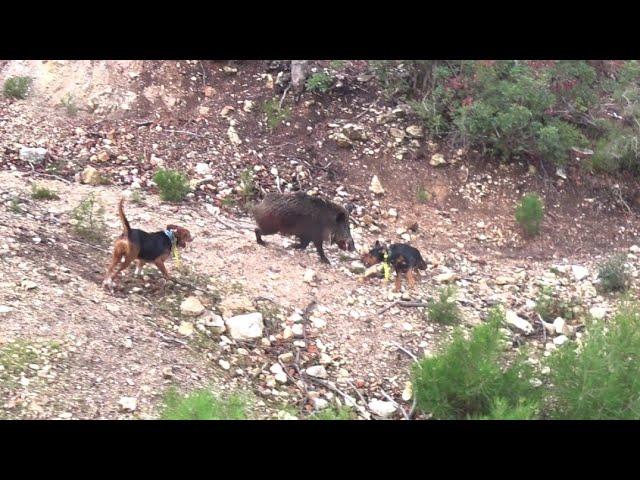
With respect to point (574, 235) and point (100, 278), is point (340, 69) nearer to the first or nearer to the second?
point (574, 235)

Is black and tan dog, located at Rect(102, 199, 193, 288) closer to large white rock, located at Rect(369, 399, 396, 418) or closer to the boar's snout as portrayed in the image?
the boar's snout

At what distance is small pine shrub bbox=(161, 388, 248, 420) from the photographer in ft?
13.3

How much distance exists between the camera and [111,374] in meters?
5.27

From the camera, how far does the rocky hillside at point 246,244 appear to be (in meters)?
5.61

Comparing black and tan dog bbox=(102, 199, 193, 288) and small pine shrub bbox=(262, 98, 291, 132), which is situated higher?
small pine shrub bbox=(262, 98, 291, 132)

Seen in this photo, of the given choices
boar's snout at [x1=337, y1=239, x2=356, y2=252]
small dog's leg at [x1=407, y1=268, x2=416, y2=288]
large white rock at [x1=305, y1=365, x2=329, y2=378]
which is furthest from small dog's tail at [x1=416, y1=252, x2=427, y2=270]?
large white rock at [x1=305, y1=365, x2=329, y2=378]

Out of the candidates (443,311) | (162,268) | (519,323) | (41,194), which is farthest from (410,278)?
(41,194)

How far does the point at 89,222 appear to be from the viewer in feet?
24.7

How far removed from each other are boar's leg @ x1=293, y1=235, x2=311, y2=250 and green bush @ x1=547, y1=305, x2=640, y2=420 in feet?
11.6

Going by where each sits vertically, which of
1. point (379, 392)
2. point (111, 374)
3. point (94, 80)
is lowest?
point (379, 392)

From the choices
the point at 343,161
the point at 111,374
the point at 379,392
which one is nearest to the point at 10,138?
the point at 343,161

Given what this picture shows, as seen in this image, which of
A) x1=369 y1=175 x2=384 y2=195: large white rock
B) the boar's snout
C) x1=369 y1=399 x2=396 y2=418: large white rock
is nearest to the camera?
x1=369 y1=399 x2=396 y2=418: large white rock

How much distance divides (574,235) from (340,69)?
15.4 feet

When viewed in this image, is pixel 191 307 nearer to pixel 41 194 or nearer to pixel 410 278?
pixel 410 278
